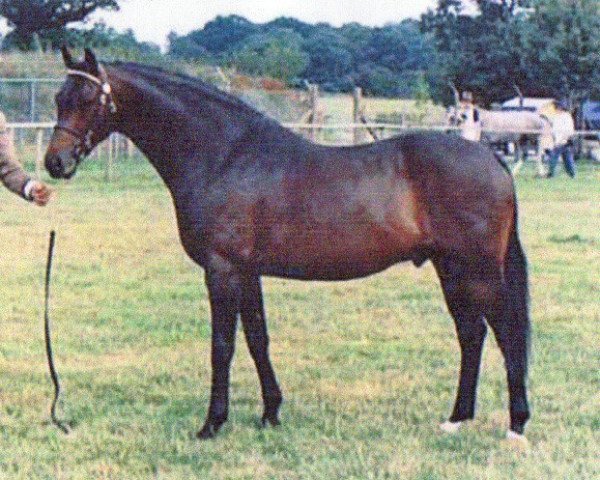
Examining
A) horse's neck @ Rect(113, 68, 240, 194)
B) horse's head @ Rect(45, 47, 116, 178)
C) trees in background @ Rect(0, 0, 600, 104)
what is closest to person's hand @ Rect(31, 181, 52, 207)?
horse's head @ Rect(45, 47, 116, 178)

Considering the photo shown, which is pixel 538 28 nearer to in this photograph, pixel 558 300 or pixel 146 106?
pixel 558 300

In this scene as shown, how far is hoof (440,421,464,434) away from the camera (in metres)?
6.09

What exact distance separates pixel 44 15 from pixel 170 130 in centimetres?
3705

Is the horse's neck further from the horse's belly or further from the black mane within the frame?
the horse's belly

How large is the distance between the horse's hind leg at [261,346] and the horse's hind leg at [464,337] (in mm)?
886

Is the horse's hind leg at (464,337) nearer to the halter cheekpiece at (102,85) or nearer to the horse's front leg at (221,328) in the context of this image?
the horse's front leg at (221,328)

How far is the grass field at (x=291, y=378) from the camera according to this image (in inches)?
219

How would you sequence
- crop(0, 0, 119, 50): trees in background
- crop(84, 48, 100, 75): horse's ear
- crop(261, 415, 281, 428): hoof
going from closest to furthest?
crop(84, 48, 100, 75): horse's ear < crop(261, 415, 281, 428): hoof < crop(0, 0, 119, 50): trees in background

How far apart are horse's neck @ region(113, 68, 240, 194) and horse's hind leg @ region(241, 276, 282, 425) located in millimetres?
709

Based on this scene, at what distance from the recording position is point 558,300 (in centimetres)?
1008

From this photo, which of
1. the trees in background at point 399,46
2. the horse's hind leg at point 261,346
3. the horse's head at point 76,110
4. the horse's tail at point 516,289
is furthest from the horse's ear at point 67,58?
the trees in background at point 399,46

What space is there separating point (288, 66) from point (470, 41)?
7.22 metres

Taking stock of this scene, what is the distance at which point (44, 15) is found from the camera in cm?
4159

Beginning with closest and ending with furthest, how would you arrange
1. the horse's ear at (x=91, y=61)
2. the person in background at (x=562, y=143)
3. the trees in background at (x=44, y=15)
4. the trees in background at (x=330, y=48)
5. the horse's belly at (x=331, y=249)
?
the horse's ear at (x=91, y=61), the horse's belly at (x=331, y=249), the person in background at (x=562, y=143), the trees in background at (x=44, y=15), the trees in background at (x=330, y=48)
